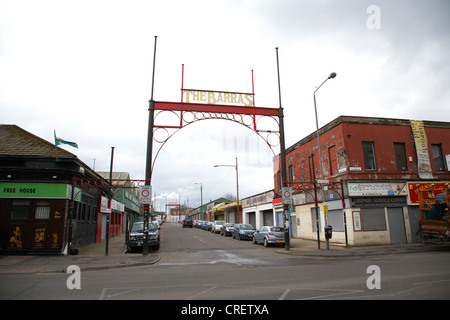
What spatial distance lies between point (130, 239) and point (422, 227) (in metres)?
17.1

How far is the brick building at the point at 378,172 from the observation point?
19.8 metres

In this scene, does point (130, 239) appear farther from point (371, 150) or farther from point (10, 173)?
point (371, 150)

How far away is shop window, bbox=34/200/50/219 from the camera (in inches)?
630

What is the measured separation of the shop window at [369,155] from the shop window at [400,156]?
1788mm

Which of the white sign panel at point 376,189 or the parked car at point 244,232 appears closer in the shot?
the white sign panel at point 376,189

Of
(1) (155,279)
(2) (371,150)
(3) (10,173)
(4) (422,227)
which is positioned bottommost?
(1) (155,279)

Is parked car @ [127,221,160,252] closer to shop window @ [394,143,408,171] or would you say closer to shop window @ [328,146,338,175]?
shop window @ [328,146,338,175]

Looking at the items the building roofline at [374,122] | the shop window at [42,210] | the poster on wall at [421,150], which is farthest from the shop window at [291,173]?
the shop window at [42,210]

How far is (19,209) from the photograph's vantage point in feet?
52.1

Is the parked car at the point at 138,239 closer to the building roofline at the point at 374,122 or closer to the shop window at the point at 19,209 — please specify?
the shop window at the point at 19,209

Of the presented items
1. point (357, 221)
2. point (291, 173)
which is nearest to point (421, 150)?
point (357, 221)

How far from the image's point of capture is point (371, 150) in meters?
21.2

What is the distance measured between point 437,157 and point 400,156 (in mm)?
3296
